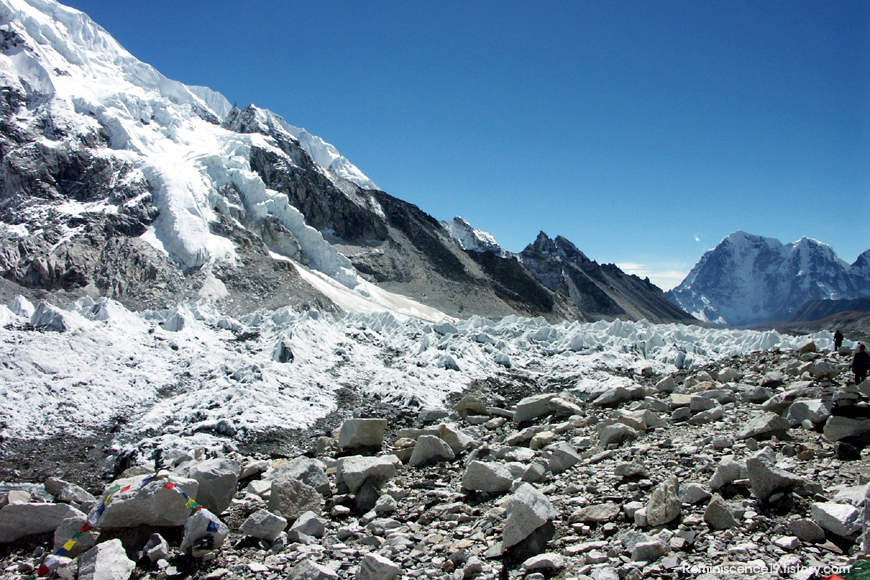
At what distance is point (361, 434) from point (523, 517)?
547 cm

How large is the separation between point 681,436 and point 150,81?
127m

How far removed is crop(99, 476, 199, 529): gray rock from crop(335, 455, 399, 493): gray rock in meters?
2.07

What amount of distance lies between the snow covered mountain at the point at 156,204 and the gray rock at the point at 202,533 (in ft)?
159

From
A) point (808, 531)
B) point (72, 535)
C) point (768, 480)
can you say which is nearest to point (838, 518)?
point (808, 531)

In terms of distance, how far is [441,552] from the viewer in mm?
5156

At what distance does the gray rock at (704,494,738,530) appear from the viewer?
14.4 ft

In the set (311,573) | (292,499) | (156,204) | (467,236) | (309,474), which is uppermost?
(467,236)

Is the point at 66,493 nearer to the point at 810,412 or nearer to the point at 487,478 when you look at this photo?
the point at 487,478

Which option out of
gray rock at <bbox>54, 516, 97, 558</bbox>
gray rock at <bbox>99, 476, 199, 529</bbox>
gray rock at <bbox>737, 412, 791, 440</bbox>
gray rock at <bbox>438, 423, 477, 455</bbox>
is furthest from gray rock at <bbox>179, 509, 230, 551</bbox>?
gray rock at <bbox>737, 412, 791, 440</bbox>

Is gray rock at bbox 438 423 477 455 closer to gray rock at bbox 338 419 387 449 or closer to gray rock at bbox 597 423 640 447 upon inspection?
gray rock at bbox 338 419 387 449

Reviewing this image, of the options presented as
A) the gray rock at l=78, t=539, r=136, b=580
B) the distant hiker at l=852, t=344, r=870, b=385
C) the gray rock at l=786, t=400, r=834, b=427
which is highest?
the distant hiker at l=852, t=344, r=870, b=385

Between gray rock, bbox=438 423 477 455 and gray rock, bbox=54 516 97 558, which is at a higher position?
gray rock, bbox=438 423 477 455

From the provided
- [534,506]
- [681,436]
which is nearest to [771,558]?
[534,506]

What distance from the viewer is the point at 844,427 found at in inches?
246
